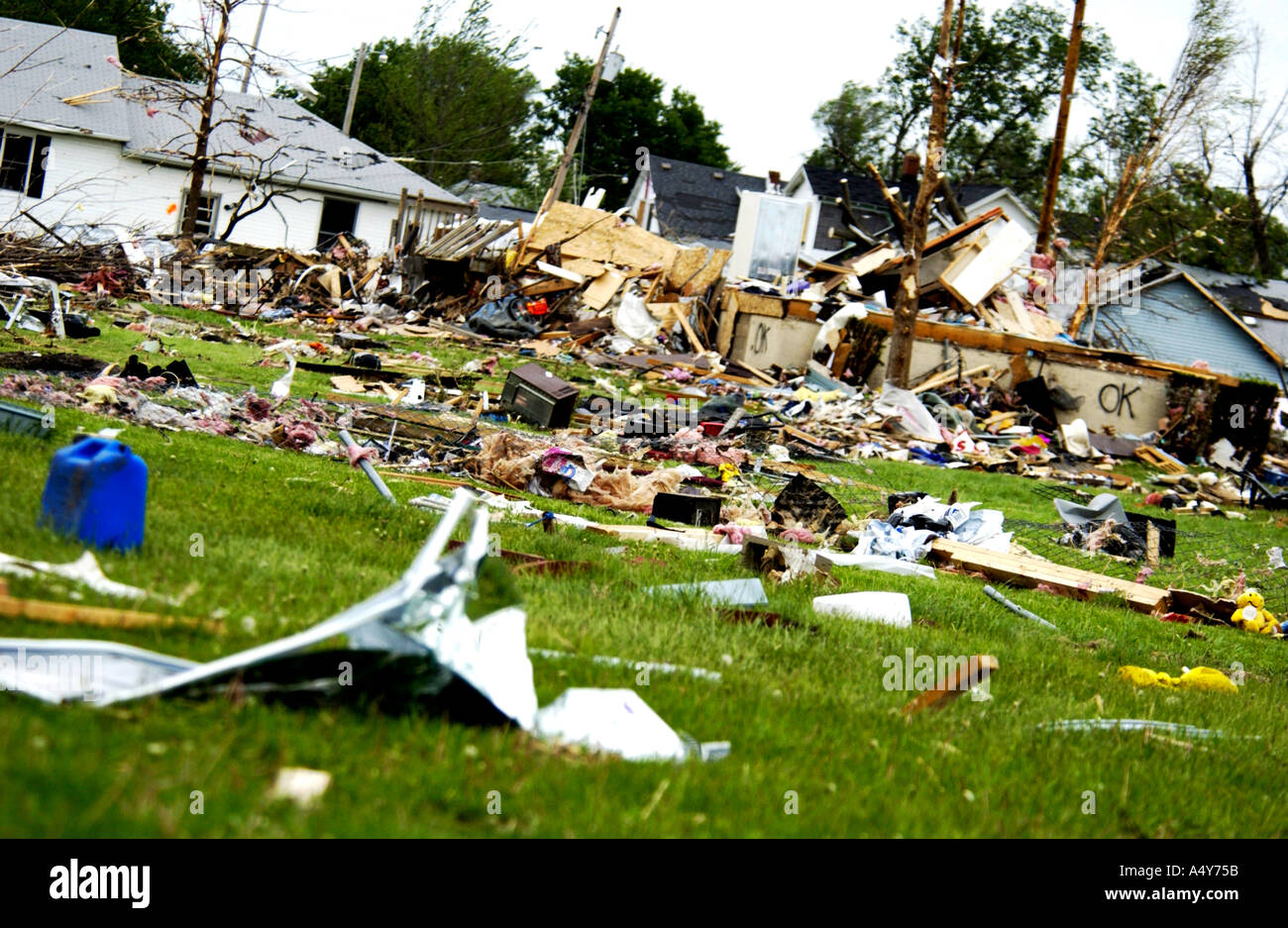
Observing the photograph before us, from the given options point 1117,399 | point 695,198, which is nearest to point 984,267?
point 1117,399

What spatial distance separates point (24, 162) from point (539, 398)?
26356 mm

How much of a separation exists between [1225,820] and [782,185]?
5250 centimetres

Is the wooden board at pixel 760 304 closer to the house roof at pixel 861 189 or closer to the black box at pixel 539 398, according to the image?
the black box at pixel 539 398

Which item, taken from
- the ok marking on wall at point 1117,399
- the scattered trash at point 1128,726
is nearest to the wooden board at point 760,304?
the ok marking on wall at point 1117,399

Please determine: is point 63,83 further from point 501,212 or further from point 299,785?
point 299,785

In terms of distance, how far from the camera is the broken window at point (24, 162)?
33.2 metres

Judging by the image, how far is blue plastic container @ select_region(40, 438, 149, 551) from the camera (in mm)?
4352

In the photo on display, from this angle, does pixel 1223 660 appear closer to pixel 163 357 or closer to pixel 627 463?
pixel 627 463

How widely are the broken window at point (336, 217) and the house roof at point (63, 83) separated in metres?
6.65

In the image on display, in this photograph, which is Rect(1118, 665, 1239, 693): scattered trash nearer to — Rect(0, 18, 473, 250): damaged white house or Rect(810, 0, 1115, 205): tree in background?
Rect(0, 18, 473, 250): damaged white house

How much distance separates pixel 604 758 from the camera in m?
3.32

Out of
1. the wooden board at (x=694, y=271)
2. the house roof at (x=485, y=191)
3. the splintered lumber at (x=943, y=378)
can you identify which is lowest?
the splintered lumber at (x=943, y=378)

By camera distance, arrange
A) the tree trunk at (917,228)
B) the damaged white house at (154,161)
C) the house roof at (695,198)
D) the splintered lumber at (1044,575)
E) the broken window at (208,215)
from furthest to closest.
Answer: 1. the house roof at (695,198)
2. the broken window at (208,215)
3. the damaged white house at (154,161)
4. the tree trunk at (917,228)
5. the splintered lumber at (1044,575)

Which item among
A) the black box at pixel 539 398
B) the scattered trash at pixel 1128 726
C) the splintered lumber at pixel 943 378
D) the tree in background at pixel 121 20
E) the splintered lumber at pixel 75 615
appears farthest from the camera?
the tree in background at pixel 121 20
